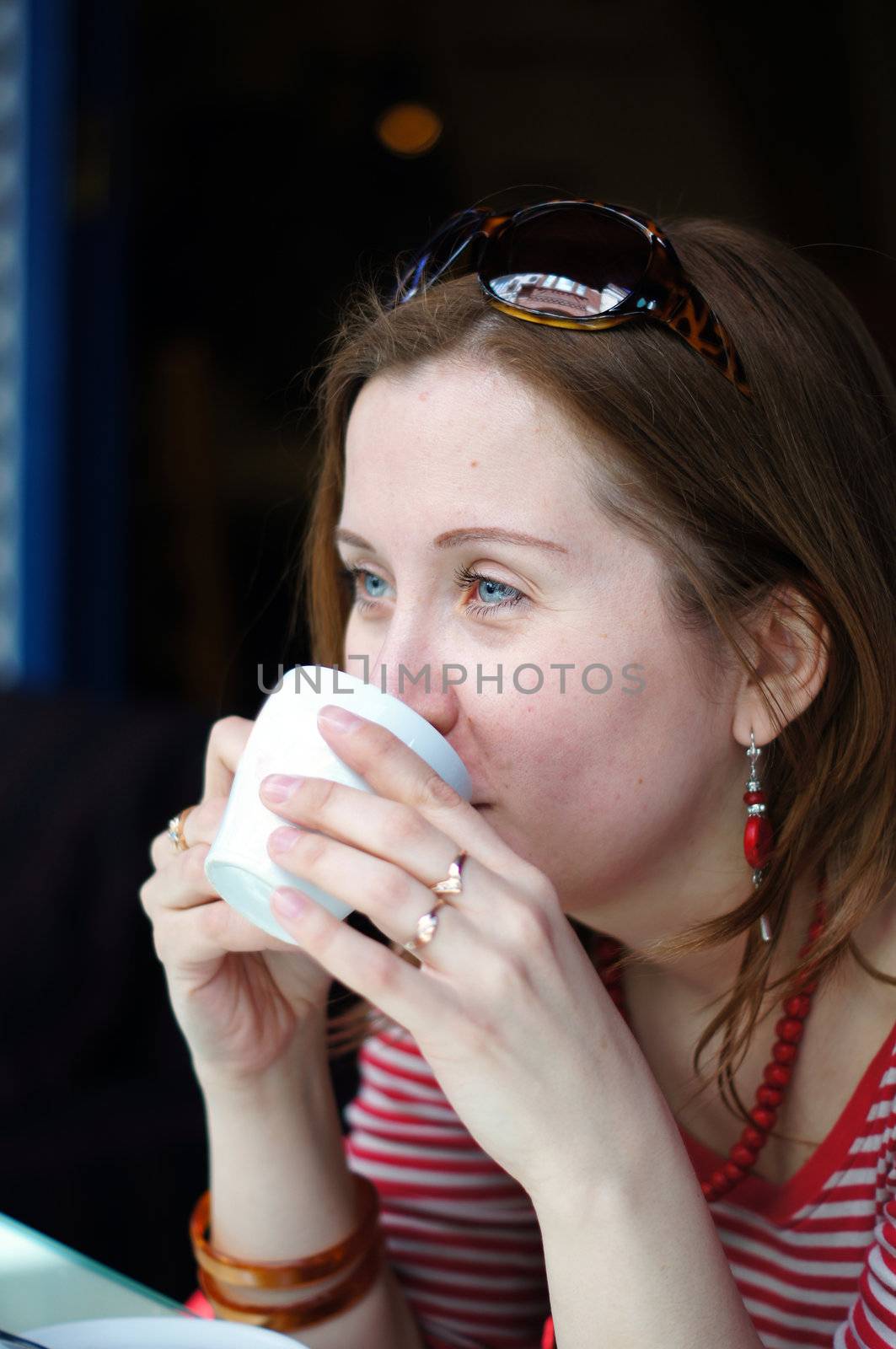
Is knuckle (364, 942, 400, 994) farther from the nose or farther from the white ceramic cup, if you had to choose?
the nose

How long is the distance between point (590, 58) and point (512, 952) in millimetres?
3082

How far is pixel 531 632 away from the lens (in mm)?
1005

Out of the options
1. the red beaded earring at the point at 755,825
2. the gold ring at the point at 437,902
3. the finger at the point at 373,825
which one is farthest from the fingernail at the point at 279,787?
the red beaded earring at the point at 755,825

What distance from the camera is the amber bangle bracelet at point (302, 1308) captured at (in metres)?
1.13

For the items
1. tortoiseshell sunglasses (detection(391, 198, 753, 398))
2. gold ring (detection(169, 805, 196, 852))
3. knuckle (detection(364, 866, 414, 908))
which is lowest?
gold ring (detection(169, 805, 196, 852))

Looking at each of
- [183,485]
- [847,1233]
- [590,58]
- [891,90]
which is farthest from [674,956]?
[183,485]

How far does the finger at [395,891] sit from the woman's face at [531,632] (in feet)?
0.73

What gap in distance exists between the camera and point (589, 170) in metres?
3.29

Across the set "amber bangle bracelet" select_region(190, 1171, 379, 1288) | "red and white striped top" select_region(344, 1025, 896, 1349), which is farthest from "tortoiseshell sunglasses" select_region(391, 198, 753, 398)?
"amber bangle bracelet" select_region(190, 1171, 379, 1288)

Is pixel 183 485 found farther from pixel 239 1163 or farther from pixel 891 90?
pixel 239 1163

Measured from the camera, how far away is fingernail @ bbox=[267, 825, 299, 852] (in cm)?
81

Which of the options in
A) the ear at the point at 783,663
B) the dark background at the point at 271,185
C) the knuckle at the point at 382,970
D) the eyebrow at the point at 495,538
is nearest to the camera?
the knuckle at the point at 382,970

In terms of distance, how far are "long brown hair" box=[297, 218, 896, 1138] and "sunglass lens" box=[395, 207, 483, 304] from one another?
28 mm

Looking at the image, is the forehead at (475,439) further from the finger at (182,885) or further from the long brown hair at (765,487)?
the finger at (182,885)
